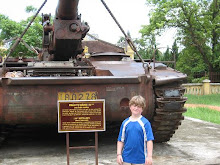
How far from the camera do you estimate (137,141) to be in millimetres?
3662

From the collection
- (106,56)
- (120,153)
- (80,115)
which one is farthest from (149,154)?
(106,56)

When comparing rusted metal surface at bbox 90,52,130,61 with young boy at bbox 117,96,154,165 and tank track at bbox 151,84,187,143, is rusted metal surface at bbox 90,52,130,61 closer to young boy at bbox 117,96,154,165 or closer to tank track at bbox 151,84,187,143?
tank track at bbox 151,84,187,143

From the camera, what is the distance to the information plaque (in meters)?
4.69

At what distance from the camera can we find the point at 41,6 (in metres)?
5.37

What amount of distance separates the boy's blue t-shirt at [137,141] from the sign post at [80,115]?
3.50ft

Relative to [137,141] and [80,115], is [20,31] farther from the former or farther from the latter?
[137,141]

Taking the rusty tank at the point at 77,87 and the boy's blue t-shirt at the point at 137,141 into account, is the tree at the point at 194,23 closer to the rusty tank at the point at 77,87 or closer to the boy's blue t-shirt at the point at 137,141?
the rusty tank at the point at 77,87

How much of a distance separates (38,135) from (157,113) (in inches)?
115

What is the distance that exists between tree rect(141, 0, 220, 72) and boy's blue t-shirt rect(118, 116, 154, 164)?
22.1m

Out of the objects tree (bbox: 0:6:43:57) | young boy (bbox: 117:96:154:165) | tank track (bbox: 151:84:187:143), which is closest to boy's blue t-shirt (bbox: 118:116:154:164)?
young boy (bbox: 117:96:154:165)

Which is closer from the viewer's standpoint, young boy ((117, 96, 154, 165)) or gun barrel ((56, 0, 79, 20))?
young boy ((117, 96, 154, 165))

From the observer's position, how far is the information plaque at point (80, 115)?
15.4 feet

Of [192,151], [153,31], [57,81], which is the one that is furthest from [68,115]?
[153,31]

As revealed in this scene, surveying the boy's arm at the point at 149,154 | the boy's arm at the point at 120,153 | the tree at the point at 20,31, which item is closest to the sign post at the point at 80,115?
the boy's arm at the point at 120,153
